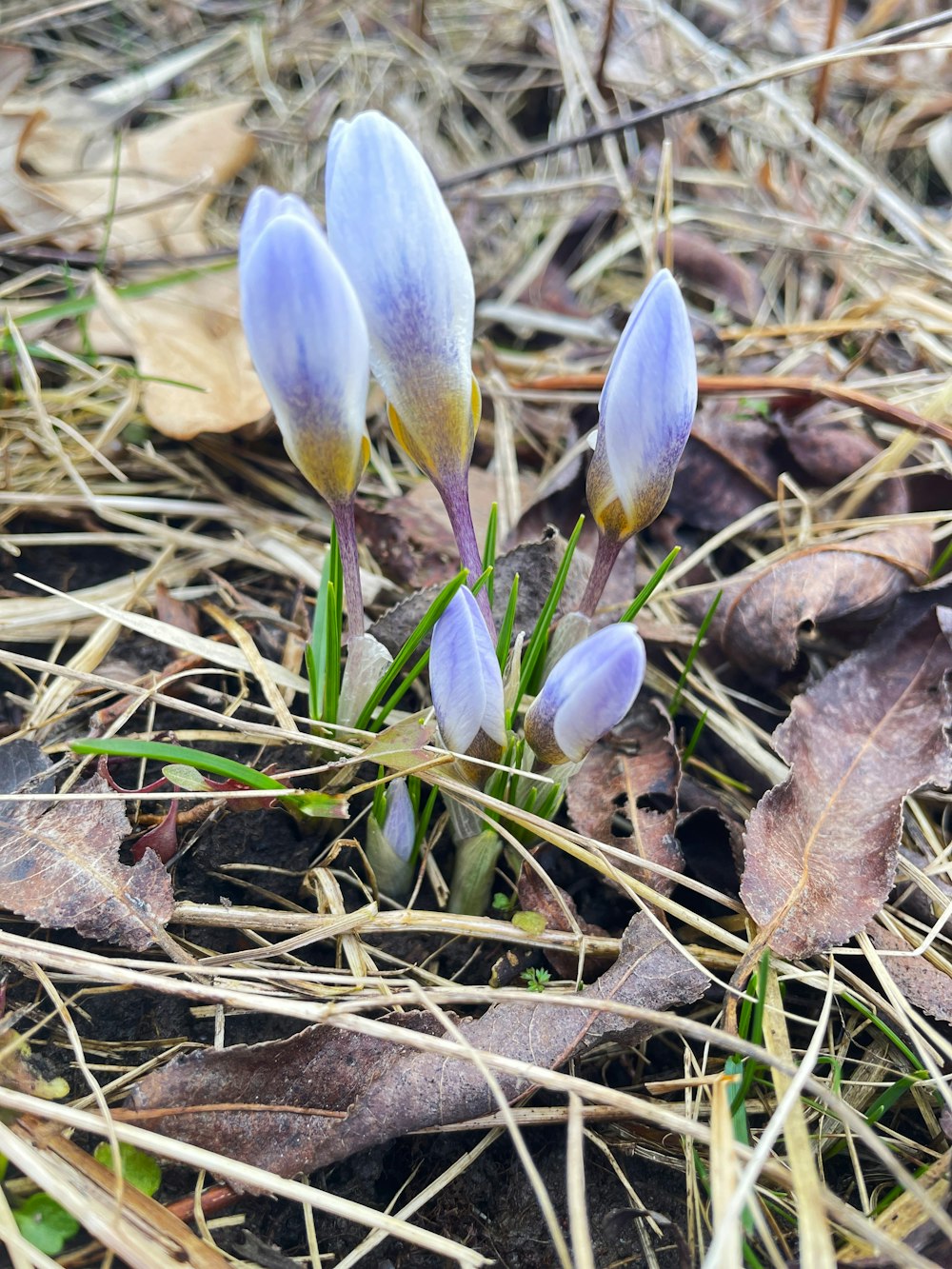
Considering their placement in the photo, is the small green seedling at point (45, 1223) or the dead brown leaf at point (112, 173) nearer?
the small green seedling at point (45, 1223)

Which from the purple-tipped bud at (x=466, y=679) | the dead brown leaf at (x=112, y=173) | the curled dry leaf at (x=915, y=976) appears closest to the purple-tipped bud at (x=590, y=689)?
the purple-tipped bud at (x=466, y=679)

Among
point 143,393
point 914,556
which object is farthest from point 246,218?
point 914,556

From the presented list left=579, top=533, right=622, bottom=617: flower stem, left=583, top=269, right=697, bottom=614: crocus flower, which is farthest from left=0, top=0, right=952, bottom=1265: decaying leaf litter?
left=583, top=269, right=697, bottom=614: crocus flower

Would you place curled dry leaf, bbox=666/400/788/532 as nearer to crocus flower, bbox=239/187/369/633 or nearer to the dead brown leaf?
crocus flower, bbox=239/187/369/633

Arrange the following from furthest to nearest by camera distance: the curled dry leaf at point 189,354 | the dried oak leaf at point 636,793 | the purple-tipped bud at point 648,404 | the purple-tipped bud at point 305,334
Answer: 1. the curled dry leaf at point 189,354
2. the dried oak leaf at point 636,793
3. the purple-tipped bud at point 648,404
4. the purple-tipped bud at point 305,334

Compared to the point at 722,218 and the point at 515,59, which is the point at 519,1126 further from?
the point at 515,59

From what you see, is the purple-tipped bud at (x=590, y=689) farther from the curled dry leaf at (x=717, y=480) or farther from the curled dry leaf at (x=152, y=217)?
the curled dry leaf at (x=152, y=217)
